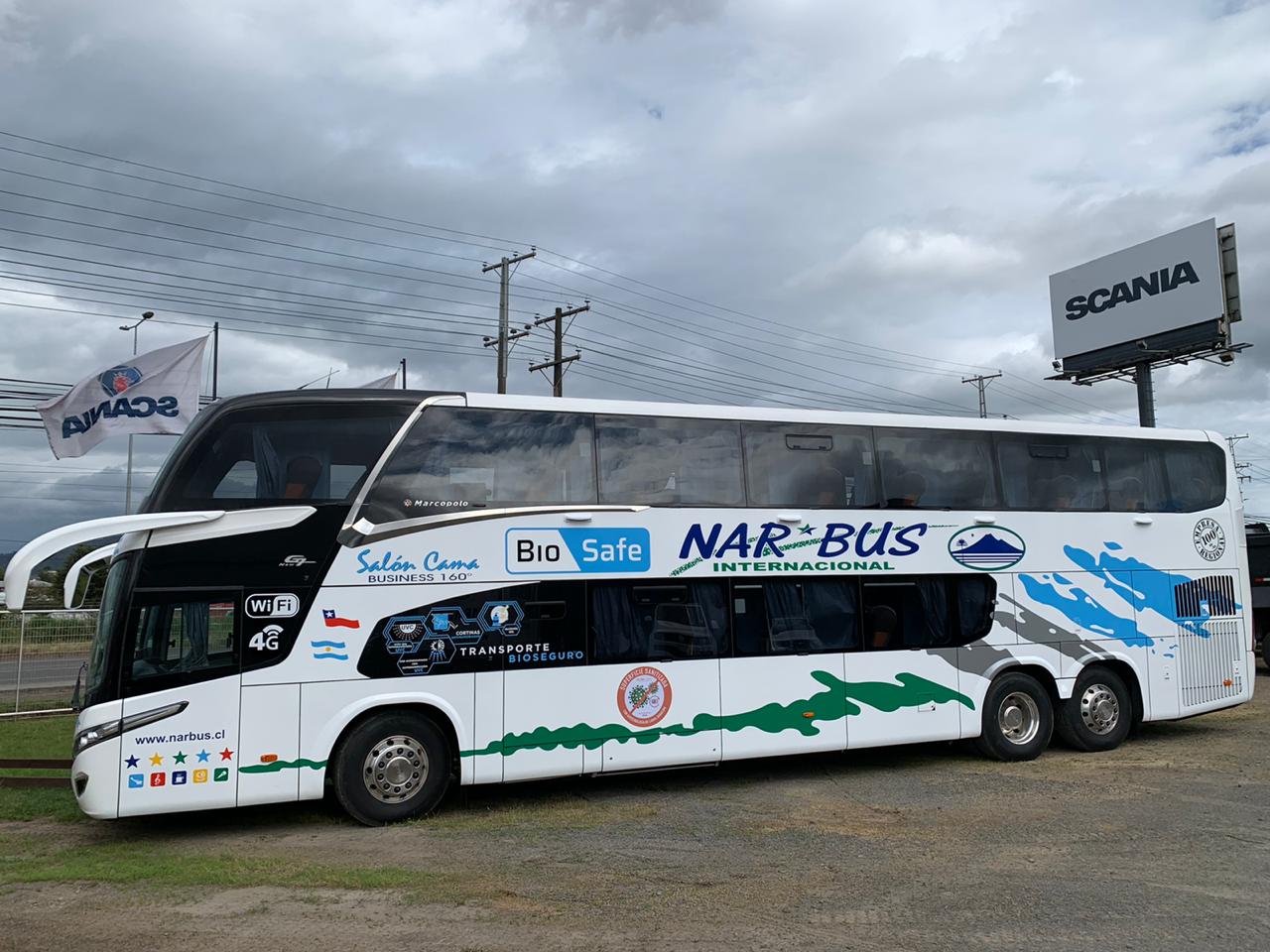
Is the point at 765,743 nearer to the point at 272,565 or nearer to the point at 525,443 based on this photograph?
the point at 525,443

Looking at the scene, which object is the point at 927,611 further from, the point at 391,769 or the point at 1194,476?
the point at 391,769

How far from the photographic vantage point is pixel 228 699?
27.7 feet

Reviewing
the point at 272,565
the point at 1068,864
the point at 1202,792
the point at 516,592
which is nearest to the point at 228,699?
the point at 272,565

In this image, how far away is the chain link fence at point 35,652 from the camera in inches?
613

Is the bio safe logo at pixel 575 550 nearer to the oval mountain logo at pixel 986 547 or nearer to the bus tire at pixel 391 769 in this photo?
the bus tire at pixel 391 769

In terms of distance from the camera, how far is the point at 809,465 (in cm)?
1083

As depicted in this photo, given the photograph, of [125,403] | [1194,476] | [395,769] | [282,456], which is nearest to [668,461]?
[282,456]

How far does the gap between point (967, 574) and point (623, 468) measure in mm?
4251

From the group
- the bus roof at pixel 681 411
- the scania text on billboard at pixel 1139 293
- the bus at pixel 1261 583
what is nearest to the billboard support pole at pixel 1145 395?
the scania text on billboard at pixel 1139 293

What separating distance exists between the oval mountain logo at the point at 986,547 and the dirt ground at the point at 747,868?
225cm

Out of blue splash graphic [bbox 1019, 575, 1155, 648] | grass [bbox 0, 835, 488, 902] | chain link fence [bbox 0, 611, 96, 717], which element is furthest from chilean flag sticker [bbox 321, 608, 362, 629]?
chain link fence [bbox 0, 611, 96, 717]

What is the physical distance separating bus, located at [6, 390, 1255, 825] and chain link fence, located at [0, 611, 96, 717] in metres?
8.24

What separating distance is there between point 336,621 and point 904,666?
5.99 meters

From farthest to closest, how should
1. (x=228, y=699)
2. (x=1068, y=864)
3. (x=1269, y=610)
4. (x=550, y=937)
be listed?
(x=1269, y=610)
(x=228, y=699)
(x=1068, y=864)
(x=550, y=937)
